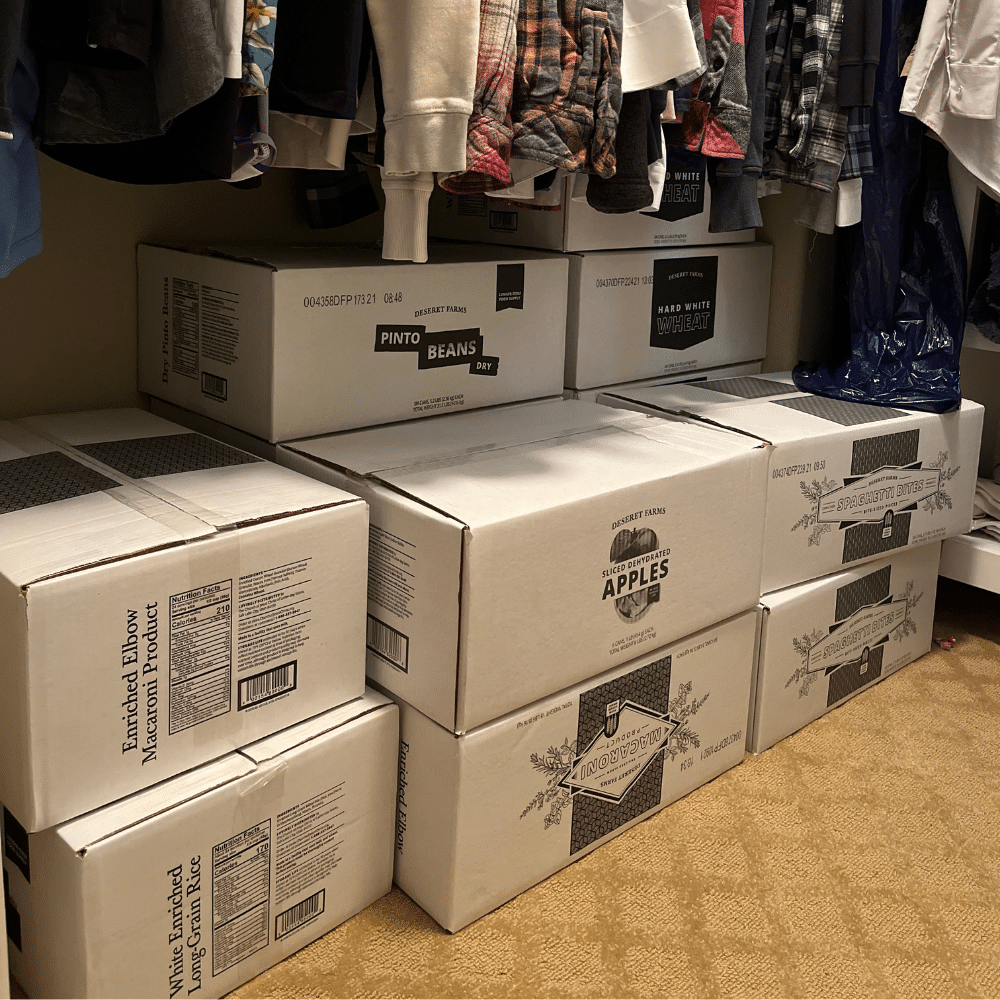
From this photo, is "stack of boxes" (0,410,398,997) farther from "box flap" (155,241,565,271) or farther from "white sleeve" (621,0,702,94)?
"white sleeve" (621,0,702,94)

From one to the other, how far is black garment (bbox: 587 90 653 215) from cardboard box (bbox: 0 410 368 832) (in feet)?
1.79

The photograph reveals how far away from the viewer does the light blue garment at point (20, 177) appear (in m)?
0.94

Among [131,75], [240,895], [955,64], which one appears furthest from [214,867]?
[955,64]

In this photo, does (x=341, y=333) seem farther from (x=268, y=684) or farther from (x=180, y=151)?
(x=268, y=684)

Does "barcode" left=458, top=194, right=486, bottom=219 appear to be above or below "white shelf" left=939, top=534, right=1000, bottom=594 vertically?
Result: above

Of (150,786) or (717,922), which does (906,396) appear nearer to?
(717,922)

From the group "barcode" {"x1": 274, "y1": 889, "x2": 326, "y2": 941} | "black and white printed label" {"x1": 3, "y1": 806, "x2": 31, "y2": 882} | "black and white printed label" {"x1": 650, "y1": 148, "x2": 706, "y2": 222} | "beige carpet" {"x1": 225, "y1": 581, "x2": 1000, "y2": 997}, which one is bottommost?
"beige carpet" {"x1": 225, "y1": 581, "x2": 1000, "y2": 997}

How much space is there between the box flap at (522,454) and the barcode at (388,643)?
171 millimetres

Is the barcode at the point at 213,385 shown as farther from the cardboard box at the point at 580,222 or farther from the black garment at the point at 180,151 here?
the cardboard box at the point at 580,222

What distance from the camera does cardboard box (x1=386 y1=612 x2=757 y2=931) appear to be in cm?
121

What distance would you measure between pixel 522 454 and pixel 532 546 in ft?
0.75

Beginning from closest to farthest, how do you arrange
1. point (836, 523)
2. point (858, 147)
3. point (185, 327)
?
point (185, 327) → point (836, 523) → point (858, 147)

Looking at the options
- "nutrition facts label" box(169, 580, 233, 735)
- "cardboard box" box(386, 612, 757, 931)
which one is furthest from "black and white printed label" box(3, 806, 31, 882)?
"cardboard box" box(386, 612, 757, 931)

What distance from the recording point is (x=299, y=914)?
3.85ft
